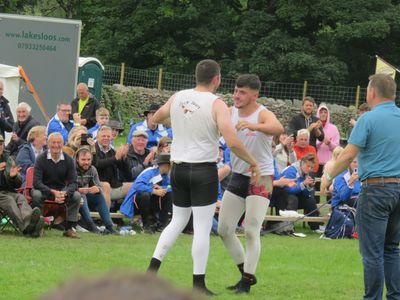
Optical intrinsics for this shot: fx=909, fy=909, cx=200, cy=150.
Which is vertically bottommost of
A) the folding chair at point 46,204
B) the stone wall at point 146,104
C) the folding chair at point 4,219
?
the stone wall at point 146,104

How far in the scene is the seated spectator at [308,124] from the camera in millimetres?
15977

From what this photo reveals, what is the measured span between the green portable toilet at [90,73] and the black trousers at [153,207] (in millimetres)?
13047

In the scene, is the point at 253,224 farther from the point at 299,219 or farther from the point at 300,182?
the point at 300,182

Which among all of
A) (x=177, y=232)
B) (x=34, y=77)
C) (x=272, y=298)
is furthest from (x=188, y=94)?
(x=34, y=77)

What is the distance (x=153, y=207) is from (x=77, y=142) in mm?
1388

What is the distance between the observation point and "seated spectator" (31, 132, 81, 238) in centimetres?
1136

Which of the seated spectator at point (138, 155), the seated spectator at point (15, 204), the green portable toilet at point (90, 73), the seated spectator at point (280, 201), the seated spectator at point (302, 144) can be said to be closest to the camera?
the seated spectator at point (15, 204)

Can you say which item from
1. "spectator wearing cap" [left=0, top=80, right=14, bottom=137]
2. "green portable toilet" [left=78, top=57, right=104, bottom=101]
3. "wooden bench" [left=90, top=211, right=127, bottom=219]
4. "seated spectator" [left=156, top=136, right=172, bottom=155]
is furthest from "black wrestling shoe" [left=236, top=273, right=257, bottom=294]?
"green portable toilet" [left=78, top=57, right=104, bottom=101]

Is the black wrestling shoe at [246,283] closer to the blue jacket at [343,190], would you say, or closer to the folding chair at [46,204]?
the folding chair at [46,204]

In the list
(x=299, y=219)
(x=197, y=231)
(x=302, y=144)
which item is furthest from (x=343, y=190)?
(x=197, y=231)

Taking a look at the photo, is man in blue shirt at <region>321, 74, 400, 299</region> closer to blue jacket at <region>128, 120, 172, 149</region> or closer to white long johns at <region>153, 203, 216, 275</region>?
white long johns at <region>153, 203, 216, 275</region>

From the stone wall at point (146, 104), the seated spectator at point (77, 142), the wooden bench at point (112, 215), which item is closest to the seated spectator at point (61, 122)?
the seated spectator at point (77, 142)

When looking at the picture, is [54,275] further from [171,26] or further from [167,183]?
[171,26]

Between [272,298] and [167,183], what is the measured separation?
536 cm
